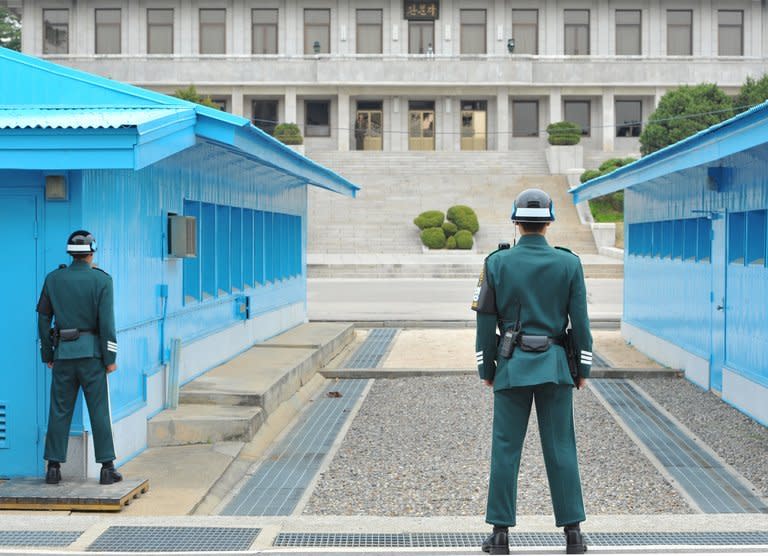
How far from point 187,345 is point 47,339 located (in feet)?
11.8

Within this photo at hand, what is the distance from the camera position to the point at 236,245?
13.9 m

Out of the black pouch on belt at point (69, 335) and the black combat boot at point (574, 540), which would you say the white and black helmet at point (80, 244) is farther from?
→ the black combat boot at point (574, 540)

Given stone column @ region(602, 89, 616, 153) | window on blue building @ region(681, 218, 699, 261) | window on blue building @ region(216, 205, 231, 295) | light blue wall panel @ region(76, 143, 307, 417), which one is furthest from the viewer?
stone column @ region(602, 89, 616, 153)

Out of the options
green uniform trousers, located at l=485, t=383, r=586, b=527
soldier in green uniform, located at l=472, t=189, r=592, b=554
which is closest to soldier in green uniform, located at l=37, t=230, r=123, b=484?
soldier in green uniform, located at l=472, t=189, r=592, b=554

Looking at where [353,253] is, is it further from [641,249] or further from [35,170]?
[35,170]

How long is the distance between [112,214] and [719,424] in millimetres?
6591

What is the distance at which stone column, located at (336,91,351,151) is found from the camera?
5738cm

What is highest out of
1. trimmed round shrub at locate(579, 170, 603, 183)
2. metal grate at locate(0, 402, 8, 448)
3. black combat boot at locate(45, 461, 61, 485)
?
trimmed round shrub at locate(579, 170, 603, 183)

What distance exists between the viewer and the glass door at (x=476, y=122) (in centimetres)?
5900

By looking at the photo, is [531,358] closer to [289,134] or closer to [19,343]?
[19,343]

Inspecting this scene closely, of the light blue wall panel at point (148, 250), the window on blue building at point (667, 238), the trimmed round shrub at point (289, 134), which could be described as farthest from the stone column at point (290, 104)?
the light blue wall panel at point (148, 250)

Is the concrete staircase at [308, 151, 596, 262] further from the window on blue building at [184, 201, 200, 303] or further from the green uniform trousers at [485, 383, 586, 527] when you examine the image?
the green uniform trousers at [485, 383, 586, 527]

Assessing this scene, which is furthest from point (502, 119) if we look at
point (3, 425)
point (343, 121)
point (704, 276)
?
point (3, 425)

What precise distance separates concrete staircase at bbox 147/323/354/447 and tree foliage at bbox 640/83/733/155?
107ft
